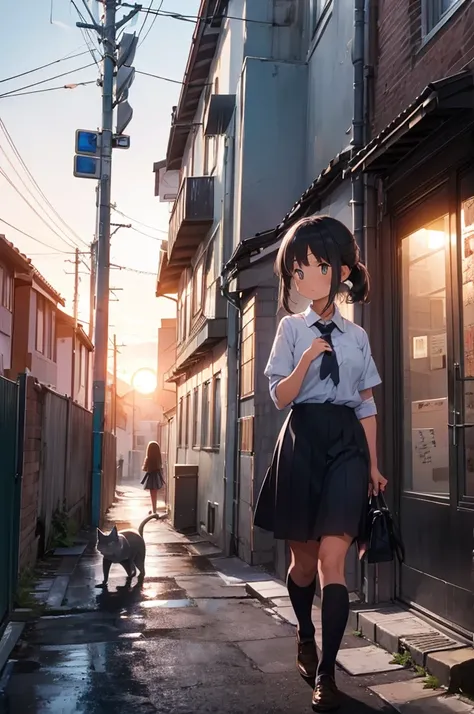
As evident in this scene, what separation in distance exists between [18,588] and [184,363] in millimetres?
12021

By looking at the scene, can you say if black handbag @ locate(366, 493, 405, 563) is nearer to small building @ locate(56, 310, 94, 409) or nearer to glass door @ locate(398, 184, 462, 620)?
glass door @ locate(398, 184, 462, 620)

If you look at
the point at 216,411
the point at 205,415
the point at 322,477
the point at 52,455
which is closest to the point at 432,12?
the point at 322,477

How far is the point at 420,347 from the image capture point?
18.3 feet

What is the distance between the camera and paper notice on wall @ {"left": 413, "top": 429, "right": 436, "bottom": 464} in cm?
540

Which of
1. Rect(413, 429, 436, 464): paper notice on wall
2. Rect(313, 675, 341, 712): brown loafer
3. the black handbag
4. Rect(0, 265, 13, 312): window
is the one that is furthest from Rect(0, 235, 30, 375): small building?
Rect(313, 675, 341, 712): brown loafer

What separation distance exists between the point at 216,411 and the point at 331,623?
1116 cm

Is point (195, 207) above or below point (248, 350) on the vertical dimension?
above

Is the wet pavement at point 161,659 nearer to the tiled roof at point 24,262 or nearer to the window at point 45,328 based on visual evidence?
the tiled roof at point 24,262

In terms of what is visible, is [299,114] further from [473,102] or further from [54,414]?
[473,102]

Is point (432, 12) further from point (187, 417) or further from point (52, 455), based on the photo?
point (187, 417)

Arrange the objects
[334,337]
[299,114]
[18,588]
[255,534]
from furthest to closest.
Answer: [299,114] → [255,534] → [18,588] → [334,337]

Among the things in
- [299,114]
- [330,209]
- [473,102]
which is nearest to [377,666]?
[473,102]

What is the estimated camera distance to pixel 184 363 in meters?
18.4

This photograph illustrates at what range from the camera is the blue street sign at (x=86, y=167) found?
685 inches
